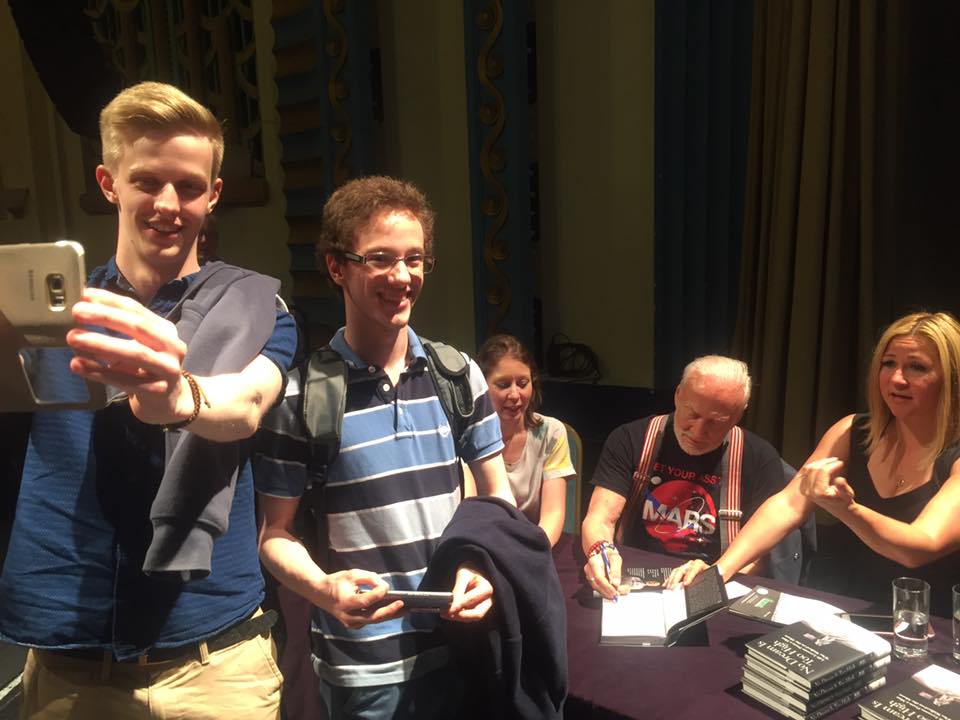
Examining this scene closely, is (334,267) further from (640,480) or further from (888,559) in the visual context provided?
(888,559)

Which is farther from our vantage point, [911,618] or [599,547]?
[599,547]

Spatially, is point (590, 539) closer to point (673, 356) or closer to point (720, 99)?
point (673, 356)

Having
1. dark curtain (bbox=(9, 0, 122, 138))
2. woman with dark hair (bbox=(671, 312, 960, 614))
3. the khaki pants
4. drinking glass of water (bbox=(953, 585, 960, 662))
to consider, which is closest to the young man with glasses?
the khaki pants

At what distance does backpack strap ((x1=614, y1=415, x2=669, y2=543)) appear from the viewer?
245 cm

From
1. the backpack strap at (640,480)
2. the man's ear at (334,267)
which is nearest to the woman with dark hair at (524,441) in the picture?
the backpack strap at (640,480)

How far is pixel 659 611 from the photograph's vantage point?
1906mm

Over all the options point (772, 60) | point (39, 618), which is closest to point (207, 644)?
point (39, 618)

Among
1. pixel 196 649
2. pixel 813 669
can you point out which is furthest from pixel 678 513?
pixel 196 649

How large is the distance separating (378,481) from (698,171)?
2.34 m

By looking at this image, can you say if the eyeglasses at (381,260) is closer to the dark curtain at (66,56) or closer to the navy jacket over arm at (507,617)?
the navy jacket over arm at (507,617)

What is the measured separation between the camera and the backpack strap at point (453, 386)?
4.54ft

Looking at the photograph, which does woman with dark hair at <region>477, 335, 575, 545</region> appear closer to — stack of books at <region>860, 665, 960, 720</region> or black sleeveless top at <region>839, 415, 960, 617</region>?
black sleeveless top at <region>839, 415, 960, 617</region>

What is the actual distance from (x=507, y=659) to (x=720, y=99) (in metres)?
Answer: 2.58

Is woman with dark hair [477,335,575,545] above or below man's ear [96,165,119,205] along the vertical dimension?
below
